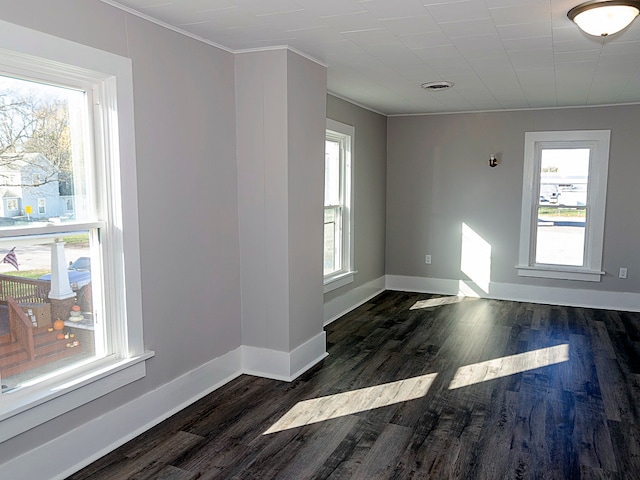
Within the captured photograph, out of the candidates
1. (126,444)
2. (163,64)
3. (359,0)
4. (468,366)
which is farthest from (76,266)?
(468,366)

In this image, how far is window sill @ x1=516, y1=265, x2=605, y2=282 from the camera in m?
5.75

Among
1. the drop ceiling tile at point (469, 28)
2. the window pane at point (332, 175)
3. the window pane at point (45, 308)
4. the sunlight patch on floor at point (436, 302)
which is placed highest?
the drop ceiling tile at point (469, 28)

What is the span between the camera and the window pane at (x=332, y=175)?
5.24m

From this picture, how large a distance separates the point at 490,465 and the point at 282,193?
6.77ft

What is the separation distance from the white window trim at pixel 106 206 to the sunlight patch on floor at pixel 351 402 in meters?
0.93

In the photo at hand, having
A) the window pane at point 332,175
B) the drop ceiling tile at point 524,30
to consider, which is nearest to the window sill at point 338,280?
the window pane at point 332,175

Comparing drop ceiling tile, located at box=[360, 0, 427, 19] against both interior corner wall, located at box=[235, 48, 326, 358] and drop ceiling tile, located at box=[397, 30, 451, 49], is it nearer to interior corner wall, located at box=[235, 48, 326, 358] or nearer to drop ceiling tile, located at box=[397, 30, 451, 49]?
drop ceiling tile, located at box=[397, 30, 451, 49]

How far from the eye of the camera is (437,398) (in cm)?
337

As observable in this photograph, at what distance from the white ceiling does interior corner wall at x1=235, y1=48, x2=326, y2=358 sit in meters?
0.22

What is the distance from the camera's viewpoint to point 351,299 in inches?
225

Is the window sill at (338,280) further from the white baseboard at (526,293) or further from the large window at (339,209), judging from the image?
the white baseboard at (526,293)

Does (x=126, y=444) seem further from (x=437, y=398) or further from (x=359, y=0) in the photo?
(x=359, y=0)

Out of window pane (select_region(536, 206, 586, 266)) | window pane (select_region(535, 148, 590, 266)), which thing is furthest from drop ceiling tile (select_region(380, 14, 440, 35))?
window pane (select_region(536, 206, 586, 266))

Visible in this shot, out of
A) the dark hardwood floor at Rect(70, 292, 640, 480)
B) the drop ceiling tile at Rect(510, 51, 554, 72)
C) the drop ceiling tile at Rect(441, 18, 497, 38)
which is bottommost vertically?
the dark hardwood floor at Rect(70, 292, 640, 480)
